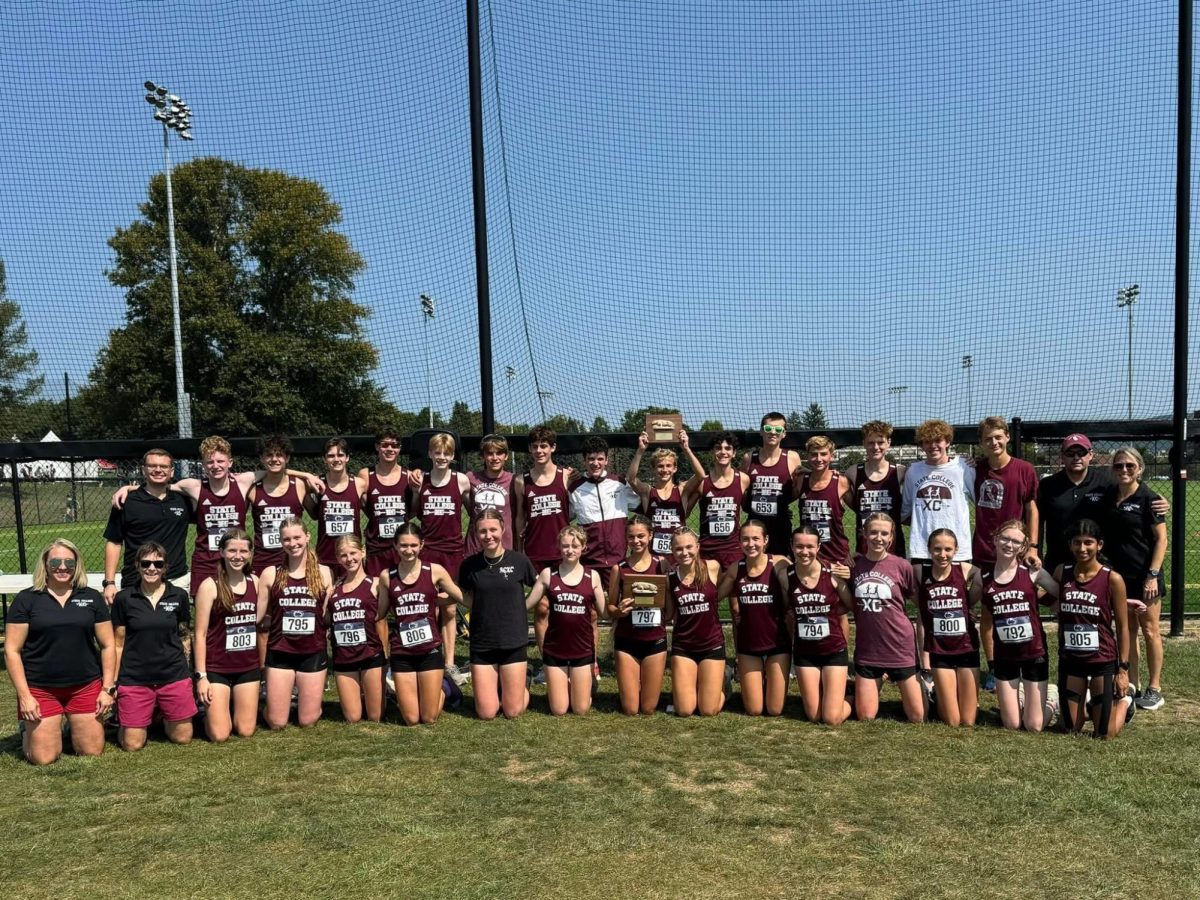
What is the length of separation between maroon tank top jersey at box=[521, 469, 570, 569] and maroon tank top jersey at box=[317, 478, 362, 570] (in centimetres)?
124

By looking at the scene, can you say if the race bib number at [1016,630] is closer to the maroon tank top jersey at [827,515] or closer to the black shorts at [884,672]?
the black shorts at [884,672]

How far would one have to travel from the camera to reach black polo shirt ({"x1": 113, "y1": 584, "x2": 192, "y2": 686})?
5227 millimetres

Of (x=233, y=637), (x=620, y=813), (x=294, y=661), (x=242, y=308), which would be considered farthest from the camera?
(x=242, y=308)

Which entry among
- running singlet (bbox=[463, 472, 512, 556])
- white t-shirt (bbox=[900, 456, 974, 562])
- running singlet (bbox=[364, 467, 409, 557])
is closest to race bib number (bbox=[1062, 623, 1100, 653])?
white t-shirt (bbox=[900, 456, 974, 562])

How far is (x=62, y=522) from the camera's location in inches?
751

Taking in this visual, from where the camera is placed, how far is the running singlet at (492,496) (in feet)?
21.4

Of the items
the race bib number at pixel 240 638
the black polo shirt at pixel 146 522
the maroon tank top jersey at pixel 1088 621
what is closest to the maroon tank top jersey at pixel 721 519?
the maroon tank top jersey at pixel 1088 621

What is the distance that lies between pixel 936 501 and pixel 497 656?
10.2ft

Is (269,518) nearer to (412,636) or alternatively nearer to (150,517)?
(150,517)

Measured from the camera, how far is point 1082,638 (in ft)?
16.7

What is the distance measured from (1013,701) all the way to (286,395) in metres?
18.2

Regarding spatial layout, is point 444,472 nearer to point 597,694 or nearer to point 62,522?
point 597,694

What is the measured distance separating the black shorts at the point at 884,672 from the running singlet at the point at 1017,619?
53 centimetres

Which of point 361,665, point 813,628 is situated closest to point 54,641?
point 361,665
